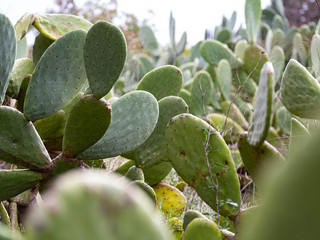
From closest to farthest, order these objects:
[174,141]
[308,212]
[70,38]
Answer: [308,212]
[174,141]
[70,38]

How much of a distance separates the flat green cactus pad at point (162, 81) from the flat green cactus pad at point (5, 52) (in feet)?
2.11

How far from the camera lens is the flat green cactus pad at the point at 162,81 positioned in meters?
1.91

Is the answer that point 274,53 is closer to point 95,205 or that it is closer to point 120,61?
point 120,61

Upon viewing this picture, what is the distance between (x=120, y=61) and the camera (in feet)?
4.43

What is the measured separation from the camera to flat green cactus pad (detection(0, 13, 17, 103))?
140 cm

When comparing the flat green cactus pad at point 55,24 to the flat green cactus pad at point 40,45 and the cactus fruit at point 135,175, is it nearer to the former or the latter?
the flat green cactus pad at point 40,45

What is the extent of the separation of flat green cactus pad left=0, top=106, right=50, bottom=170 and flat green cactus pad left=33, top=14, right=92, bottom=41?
629 mm

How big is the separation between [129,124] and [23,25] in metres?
0.68

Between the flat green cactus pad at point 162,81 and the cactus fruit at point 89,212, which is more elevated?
the cactus fruit at point 89,212

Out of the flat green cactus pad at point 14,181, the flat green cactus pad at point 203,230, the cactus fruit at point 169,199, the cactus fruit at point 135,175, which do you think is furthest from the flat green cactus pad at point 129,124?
the flat green cactus pad at point 203,230

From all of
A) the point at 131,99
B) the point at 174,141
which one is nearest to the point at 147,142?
the point at 131,99

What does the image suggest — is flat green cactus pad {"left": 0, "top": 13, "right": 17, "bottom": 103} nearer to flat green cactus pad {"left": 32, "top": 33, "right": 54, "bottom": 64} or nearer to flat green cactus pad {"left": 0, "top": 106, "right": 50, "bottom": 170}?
flat green cactus pad {"left": 0, "top": 106, "right": 50, "bottom": 170}

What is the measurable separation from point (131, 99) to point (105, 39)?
11.6 inches

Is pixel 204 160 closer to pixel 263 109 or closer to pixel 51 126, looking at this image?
pixel 263 109
